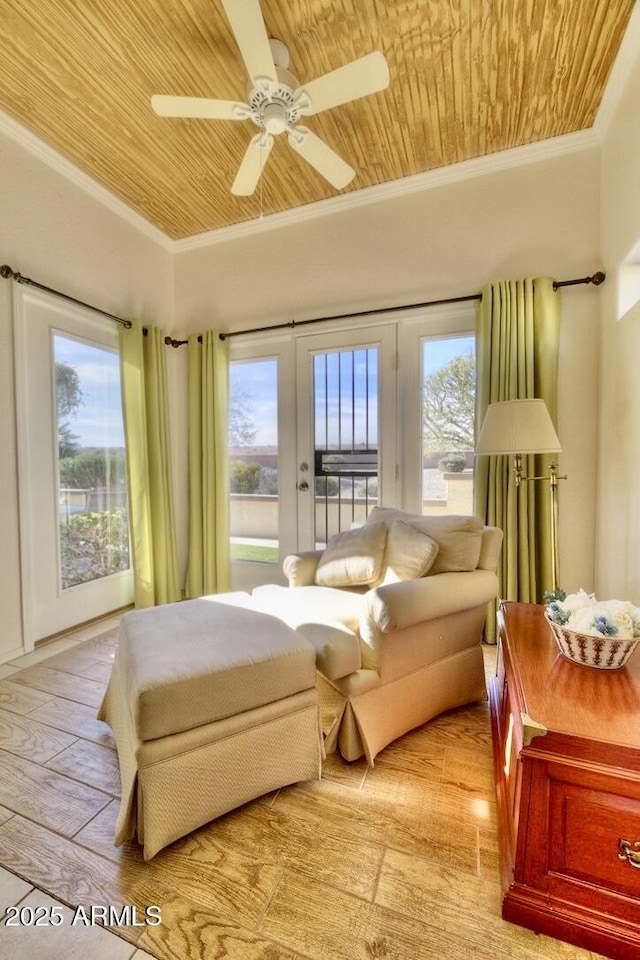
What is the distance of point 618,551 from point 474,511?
2.51ft

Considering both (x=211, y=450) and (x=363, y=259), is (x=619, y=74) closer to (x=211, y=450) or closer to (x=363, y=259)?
(x=363, y=259)

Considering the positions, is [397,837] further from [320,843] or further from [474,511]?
[474,511]

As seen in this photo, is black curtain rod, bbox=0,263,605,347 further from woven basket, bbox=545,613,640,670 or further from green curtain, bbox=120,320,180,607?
woven basket, bbox=545,613,640,670

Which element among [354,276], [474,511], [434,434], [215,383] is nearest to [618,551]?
[474,511]

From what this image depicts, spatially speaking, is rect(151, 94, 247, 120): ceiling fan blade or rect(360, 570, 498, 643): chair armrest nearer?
rect(360, 570, 498, 643): chair armrest

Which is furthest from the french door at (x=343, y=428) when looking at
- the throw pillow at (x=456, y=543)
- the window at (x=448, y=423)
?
the throw pillow at (x=456, y=543)

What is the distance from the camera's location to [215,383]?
3.29 metres

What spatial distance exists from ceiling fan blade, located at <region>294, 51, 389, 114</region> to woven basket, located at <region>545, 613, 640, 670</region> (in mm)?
1963

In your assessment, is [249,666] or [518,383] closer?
[249,666]

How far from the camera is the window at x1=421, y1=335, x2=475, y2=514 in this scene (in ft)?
9.05

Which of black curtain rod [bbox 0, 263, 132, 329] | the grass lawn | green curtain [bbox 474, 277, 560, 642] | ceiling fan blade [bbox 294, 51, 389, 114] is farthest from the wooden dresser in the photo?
black curtain rod [bbox 0, 263, 132, 329]

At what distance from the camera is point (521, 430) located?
1.80 meters

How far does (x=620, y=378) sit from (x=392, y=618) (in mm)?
1663

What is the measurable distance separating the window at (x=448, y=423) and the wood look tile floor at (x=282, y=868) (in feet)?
4.88
